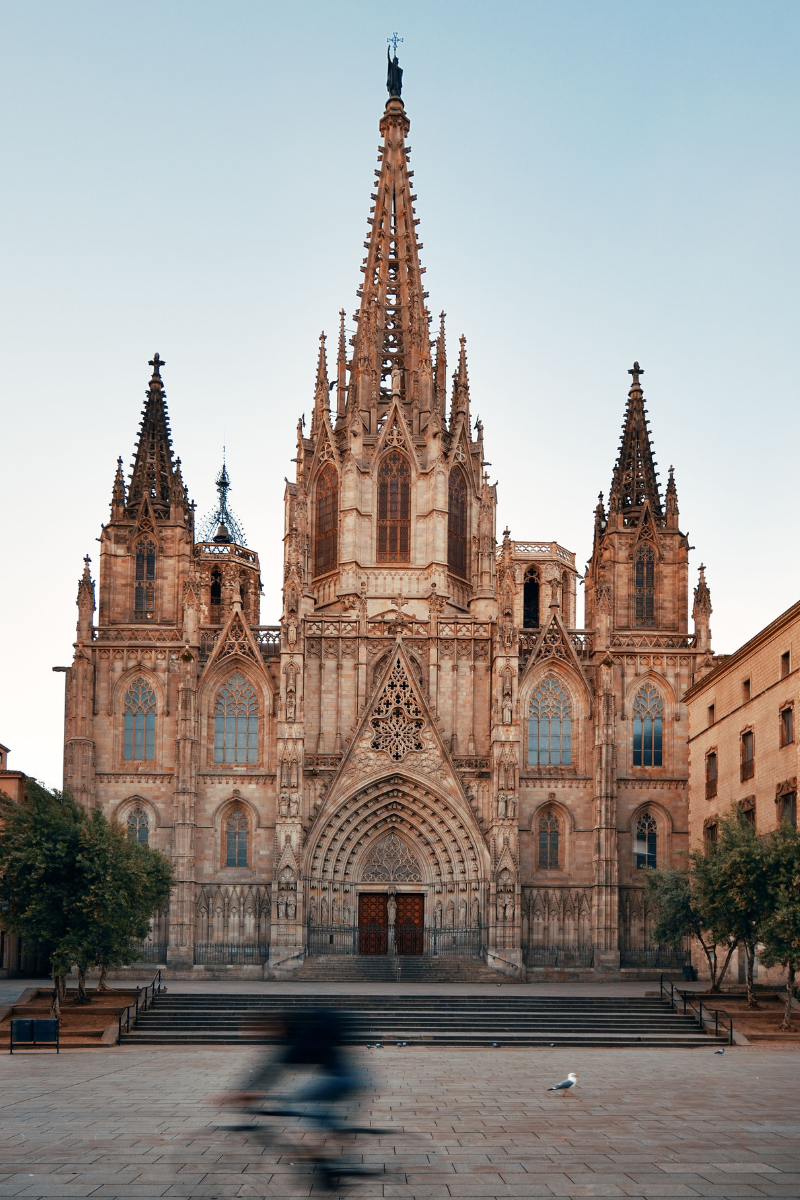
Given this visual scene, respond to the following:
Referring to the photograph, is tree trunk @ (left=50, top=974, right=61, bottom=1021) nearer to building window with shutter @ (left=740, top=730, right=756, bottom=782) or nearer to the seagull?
the seagull

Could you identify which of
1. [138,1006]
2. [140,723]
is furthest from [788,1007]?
[140,723]

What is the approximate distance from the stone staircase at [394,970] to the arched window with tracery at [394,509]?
17777 millimetres

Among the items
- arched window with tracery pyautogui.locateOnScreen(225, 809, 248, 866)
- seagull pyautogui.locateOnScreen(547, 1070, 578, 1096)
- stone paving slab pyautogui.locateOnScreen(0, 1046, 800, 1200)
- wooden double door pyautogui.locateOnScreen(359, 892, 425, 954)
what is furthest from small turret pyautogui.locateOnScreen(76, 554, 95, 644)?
seagull pyautogui.locateOnScreen(547, 1070, 578, 1096)

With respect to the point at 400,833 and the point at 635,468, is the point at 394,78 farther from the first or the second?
the point at 400,833

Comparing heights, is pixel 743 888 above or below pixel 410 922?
above

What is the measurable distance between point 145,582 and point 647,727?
23.2 metres

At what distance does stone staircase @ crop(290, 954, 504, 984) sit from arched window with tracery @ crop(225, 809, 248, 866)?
589 centimetres

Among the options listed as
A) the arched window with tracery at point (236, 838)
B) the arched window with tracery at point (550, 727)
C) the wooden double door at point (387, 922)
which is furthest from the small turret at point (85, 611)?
the arched window with tracery at point (550, 727)

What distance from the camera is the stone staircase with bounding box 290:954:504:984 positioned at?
2020 inches

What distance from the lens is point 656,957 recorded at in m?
55.8

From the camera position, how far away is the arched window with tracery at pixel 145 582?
6069 cm

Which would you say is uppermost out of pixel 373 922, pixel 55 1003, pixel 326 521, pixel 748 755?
pixel 326 521

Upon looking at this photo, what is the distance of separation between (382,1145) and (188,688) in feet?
127

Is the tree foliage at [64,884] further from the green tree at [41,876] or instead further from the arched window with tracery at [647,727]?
the arched window with tracery at [647,727]
